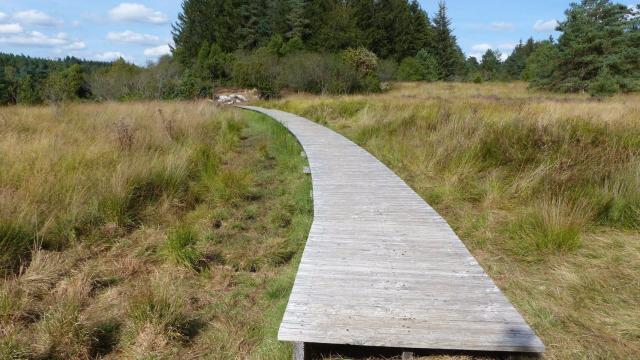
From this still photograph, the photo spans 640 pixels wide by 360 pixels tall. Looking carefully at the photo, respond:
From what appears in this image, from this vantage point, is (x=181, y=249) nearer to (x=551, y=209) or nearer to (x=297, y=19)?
(x=551, y=209)

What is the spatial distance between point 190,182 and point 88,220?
1799 millimetres

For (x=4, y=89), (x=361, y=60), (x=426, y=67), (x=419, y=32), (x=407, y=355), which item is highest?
(x=419, y=32)

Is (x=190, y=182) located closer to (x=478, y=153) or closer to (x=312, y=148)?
(x=312, y=148)

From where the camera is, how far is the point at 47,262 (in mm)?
3283

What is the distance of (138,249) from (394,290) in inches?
101

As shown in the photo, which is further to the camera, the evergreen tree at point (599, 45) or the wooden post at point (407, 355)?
the evergreen tree at point (599, 45)

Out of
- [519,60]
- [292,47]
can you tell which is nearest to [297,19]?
[292,47]

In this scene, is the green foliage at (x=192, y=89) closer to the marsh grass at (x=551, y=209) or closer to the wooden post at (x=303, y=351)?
the marsh grass at (x=551, y=209)

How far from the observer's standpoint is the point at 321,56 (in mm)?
30250

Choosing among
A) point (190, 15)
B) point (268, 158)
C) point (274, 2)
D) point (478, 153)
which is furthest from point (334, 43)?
point (478, 153)

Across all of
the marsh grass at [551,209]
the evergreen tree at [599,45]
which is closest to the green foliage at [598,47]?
the evergreen tree at [599,45]

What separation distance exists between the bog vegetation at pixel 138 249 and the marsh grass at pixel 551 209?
1.75 metres

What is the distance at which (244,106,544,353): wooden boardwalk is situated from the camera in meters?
2.15

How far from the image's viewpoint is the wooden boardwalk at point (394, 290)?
84.8 inches
